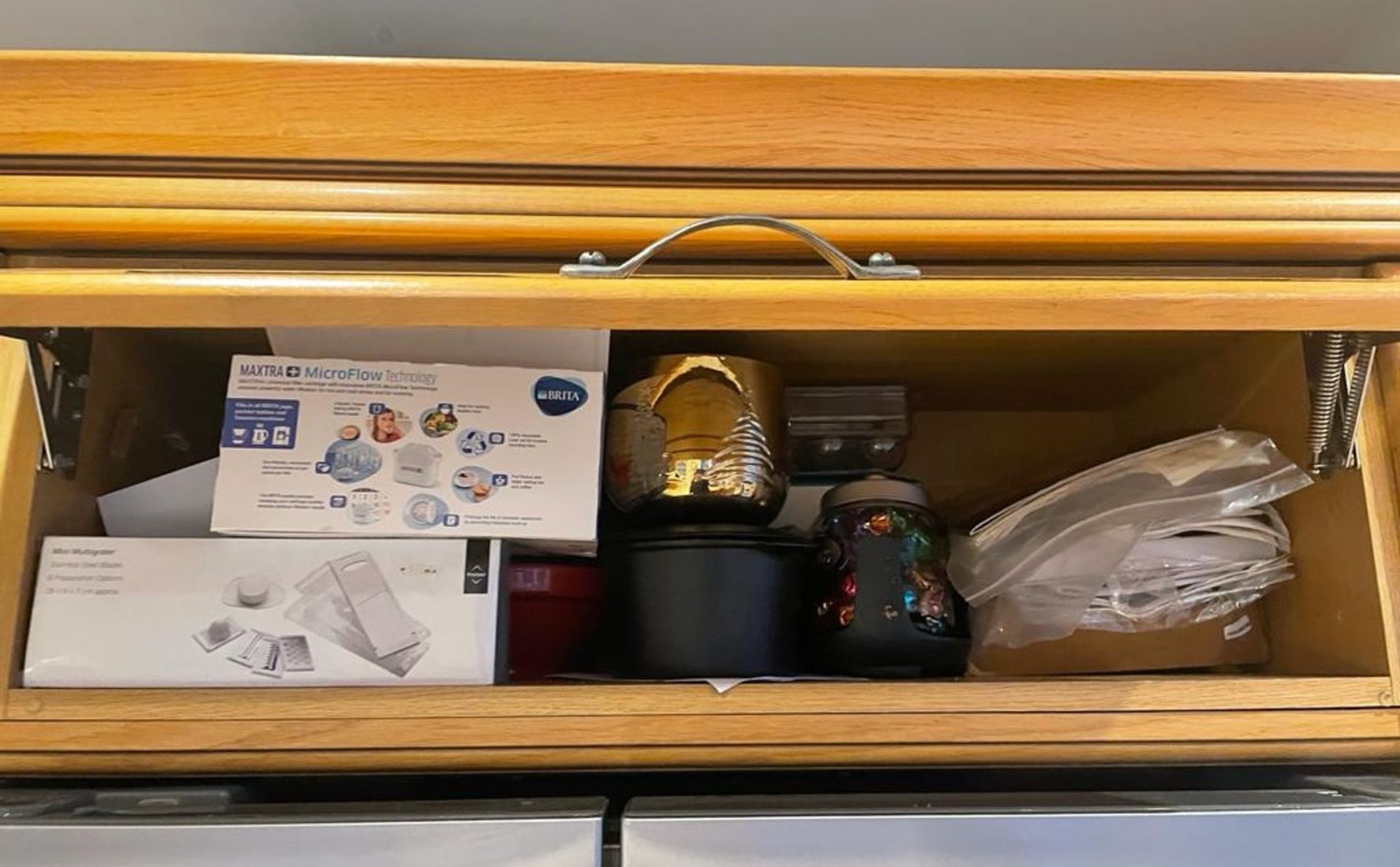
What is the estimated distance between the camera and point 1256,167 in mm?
700

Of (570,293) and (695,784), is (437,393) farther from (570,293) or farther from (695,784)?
(695,784)

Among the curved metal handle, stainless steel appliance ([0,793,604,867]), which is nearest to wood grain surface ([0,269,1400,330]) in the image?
the curved metal handle

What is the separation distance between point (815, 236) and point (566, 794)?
15.5 inches

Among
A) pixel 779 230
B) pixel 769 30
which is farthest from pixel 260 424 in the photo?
pixel 769 30

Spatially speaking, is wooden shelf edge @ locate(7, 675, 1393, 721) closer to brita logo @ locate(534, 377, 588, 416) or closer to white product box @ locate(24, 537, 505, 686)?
white product box @ locate(24, 537, 505, 686)

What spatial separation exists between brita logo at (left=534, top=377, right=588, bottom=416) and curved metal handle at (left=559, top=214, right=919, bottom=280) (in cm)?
10

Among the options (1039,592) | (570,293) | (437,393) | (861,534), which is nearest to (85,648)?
(437,393)

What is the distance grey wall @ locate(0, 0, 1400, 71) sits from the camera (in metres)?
1.04

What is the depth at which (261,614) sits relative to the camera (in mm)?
640

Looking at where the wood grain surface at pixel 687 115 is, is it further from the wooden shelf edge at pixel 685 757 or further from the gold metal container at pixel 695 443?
the wooden shelf edge at pixel 685 757

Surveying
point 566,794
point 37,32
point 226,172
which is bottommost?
point 566,794

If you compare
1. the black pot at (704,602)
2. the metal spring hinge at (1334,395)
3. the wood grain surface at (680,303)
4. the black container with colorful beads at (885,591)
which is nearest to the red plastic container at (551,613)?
the black pot at (704,602)

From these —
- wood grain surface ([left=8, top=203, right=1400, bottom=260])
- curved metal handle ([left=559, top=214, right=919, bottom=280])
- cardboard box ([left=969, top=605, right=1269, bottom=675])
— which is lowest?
cardboard box ([left=969, top=605, right=1269, bottom=675])

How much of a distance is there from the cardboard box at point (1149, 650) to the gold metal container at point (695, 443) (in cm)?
21
